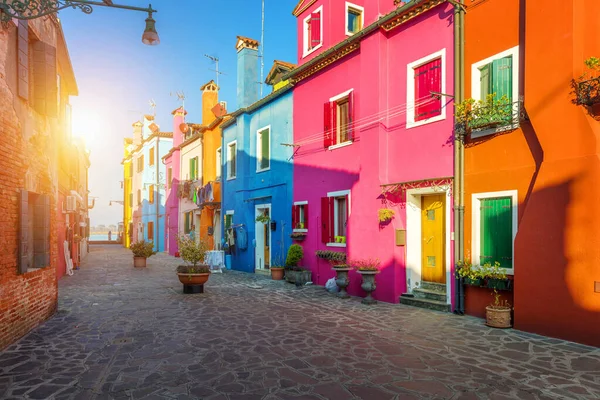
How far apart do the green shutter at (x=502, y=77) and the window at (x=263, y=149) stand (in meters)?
9.93

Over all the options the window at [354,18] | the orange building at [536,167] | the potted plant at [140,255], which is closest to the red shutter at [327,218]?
the orange building at [536,167]

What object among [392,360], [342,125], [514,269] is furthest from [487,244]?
[342,125]

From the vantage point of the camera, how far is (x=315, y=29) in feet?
46.2

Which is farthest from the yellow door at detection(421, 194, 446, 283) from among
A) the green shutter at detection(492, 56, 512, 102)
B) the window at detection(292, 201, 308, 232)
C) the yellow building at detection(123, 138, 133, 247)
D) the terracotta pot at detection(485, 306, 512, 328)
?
the yellow building at detection(123, 138, 133, 247)

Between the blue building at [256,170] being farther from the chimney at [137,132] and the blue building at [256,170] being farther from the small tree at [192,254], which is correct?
the chimney at [137,132]

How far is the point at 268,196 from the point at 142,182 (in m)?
22.6

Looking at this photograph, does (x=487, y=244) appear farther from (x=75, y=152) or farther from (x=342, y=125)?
(x=75, y=152)

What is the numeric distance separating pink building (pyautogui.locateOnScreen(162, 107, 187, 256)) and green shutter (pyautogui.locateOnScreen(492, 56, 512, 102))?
2190 cm

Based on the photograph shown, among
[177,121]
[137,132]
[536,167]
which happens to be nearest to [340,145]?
[536,167]

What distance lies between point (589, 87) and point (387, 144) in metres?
4.81

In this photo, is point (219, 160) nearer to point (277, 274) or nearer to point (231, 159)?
point (231, 159)

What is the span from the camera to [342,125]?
1282 centimetres

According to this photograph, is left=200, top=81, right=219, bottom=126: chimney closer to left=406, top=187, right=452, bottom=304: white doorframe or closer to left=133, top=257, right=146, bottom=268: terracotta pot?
left=133, top=257, right=146, bottom=268: terracotta pot

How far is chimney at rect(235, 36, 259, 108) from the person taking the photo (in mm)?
19844
